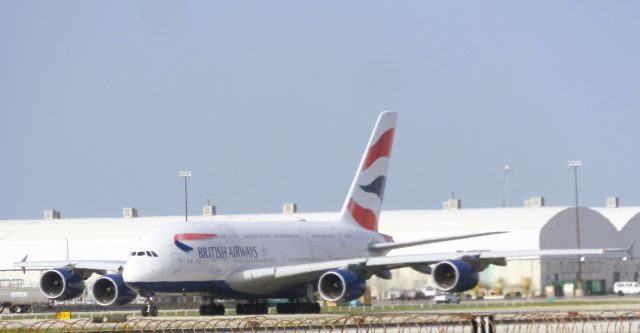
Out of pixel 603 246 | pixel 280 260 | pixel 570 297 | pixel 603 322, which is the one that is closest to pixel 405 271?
pixel 570 297

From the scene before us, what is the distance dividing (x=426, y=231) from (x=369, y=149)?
121ft

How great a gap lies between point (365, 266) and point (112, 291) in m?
12.1

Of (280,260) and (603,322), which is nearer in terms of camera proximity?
(603,322)

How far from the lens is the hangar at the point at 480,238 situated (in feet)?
346

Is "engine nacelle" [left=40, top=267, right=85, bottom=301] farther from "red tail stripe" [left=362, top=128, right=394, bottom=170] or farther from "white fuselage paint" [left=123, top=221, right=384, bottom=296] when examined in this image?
"red tail stripe" [left=362, top=128, right=394, bottom=170]

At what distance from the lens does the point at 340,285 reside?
6706 centimetres

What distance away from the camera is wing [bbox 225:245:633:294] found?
66375mm

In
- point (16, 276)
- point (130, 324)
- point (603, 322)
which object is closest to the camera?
point (603, 322)

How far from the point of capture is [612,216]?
12194cm

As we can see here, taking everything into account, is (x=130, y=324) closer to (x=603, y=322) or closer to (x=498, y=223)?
(x=603, y=322)

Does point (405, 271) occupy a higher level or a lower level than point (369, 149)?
lower

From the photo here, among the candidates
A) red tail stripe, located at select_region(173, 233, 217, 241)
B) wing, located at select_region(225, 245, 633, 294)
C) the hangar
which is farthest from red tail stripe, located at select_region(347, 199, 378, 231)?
the hangar

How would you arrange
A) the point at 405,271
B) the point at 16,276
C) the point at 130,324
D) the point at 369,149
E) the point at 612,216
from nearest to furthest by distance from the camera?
the point at 130,324 < the point at 369,149 < the point at 405,271 < the point at 16,276 < the point at 612,216

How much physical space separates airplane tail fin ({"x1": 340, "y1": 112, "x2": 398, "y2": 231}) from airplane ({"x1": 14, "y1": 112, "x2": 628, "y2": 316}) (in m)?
0.56
